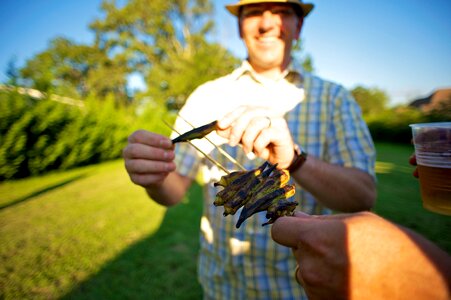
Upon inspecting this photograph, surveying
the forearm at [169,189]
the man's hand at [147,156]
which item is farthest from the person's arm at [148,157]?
the forearm at [169,189]

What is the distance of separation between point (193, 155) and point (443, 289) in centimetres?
268

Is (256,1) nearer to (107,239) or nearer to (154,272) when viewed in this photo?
(154,272)

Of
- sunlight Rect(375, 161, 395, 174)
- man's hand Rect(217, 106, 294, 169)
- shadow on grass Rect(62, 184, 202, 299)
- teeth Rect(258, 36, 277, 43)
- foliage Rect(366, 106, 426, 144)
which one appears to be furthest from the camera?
foliage Rect(366, 106, 426, 144)

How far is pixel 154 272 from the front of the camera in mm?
5547

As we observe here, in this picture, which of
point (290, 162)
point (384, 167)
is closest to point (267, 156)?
point (290, 162)

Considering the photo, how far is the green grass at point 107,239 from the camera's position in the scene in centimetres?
504

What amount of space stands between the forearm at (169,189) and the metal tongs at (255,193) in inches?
46.8

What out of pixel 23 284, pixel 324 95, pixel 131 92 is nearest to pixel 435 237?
pixel 324 95

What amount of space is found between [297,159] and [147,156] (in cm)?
129

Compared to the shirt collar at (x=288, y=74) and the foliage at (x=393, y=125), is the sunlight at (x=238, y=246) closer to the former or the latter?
the shirt collar at (x=288, y=74)

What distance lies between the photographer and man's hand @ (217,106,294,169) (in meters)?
1.80

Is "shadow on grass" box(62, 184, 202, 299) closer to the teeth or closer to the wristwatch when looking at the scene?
the wristwatch

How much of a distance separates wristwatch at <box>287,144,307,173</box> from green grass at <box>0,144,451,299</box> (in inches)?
154

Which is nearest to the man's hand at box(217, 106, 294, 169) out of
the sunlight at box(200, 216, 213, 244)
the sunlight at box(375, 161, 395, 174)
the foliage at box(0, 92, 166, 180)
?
the sunlight at box(200, 216, 213, 244)
